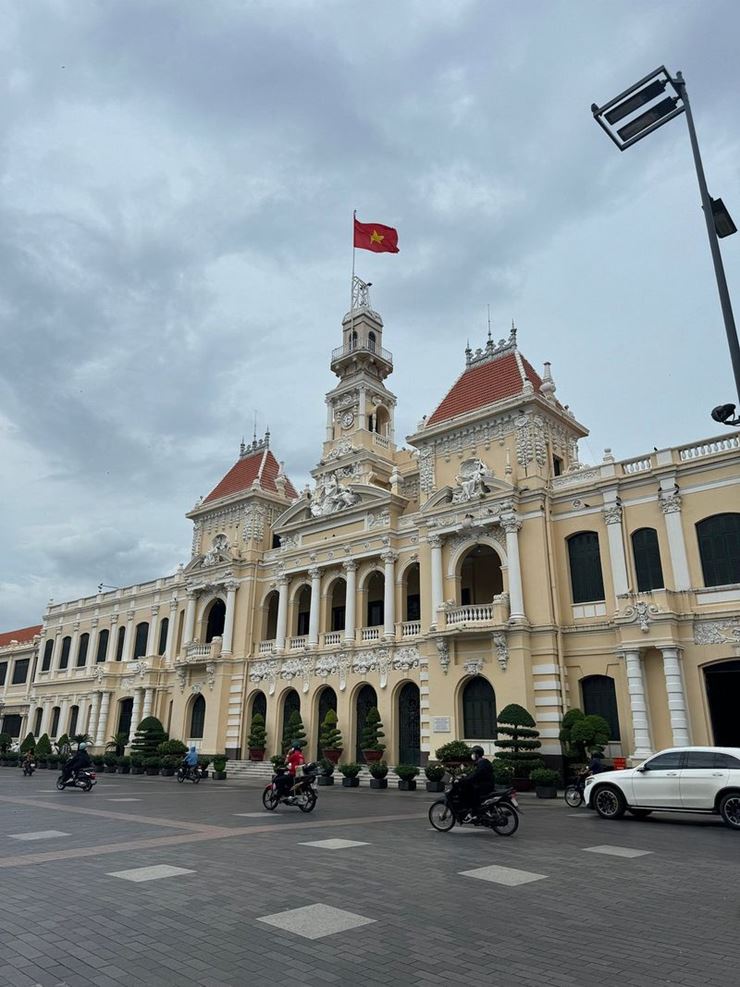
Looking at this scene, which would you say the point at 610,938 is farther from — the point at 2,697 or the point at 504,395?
the point at 2,697

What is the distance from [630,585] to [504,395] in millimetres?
10698

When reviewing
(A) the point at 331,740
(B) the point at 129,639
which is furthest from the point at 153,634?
(A) the point at 331,740

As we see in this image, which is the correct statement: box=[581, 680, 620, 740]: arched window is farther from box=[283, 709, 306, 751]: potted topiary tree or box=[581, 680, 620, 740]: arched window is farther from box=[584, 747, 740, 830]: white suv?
box=[283, 709, 306, 751]: potted topiary tree

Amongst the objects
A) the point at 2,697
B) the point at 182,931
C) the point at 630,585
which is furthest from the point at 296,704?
the point at 2,697

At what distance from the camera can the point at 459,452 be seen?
3247 cm

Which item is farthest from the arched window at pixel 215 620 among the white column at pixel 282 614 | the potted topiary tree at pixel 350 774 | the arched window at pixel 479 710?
the arched window at pixel 479 710

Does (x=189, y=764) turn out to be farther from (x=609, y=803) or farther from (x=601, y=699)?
(x=609, y=803)

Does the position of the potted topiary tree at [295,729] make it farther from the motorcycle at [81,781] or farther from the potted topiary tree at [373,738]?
the motorcycle at [81,781]

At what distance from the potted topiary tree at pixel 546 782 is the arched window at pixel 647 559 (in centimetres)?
788

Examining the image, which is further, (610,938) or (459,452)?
(459,452)

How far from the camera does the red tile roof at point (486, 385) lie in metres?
32.5

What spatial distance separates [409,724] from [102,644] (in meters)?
30.8

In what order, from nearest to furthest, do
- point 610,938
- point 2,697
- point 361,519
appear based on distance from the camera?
1. point 610,938
2. point 361,519
3. point 2,697

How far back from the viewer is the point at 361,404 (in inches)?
1604
